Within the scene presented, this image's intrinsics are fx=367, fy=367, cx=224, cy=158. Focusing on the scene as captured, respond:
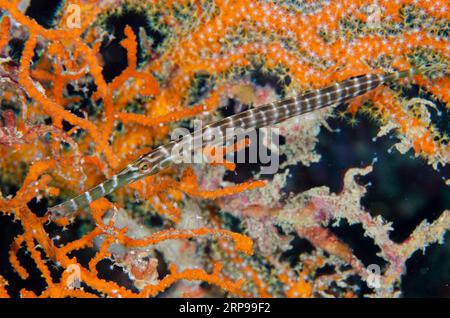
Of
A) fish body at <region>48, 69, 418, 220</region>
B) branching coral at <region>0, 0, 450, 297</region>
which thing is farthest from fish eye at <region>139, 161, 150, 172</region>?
branching coral at <region>0, 0, 450, 297</region>

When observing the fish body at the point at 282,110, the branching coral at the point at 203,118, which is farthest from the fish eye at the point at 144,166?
the branching coral at the point at 203,118

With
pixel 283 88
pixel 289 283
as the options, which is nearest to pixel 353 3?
pixel 283 88

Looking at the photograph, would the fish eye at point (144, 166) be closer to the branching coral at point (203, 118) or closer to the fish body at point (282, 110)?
the fish body at point (282, 110)

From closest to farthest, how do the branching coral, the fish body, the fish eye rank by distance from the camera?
1. the branching coral
2. the fish eye
3. the fish body

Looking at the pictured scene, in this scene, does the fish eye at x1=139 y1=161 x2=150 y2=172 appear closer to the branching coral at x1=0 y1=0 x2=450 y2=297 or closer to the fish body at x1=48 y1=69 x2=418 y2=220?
the fish body at x1=48 y1=69 x2=418 y2=220

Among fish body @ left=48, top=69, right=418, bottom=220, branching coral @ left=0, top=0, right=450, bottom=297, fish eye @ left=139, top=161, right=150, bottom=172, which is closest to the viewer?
branching coral @ left=0, top=0, right=450, bottom=297

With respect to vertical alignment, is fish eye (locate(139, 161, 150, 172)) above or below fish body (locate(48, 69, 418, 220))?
below

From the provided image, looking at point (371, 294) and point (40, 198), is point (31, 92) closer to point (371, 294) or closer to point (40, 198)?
point (40, 198)

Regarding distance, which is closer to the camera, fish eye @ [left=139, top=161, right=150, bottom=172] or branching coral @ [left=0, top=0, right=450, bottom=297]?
branching coral @ [left=0, top=0, right=450, bottom=297]

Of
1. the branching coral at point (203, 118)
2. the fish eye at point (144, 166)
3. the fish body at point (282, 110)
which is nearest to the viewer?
the branching coral at point (203, 118)
